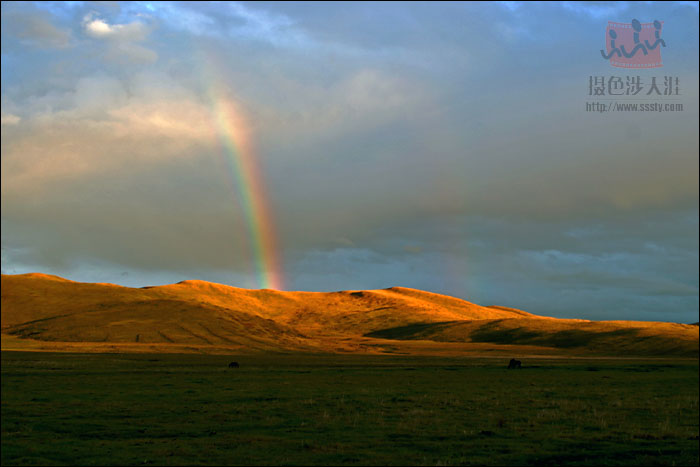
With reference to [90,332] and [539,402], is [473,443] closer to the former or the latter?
[539,402]

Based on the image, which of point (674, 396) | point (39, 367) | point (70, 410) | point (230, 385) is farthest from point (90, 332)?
point (674, 396)

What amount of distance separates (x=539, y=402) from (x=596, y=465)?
19.8 metres

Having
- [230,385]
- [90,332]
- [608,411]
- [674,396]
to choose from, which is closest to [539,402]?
[608,411]

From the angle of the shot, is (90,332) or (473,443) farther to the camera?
(90,332)

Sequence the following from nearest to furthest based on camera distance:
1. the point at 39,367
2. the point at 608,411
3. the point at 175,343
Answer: the point at 608,411, the point at 39,367, the point at 175,343

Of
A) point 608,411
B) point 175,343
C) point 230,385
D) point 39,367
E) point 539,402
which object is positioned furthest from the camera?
point 175,343

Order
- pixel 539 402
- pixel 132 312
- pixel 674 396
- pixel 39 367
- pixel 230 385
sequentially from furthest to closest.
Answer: pixel 132 312 < pixel 39 367 < pixel 230 385 < pixel 674 396 < pixel 539 402

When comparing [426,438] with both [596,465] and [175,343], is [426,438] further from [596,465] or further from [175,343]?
[175,343]

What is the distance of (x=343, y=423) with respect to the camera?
32562 mm

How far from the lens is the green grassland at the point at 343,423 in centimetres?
2469

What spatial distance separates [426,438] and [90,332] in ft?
509

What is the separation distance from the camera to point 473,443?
27016 millimetres

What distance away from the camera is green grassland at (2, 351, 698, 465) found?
2469 centimetres

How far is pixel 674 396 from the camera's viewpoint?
4803cm
